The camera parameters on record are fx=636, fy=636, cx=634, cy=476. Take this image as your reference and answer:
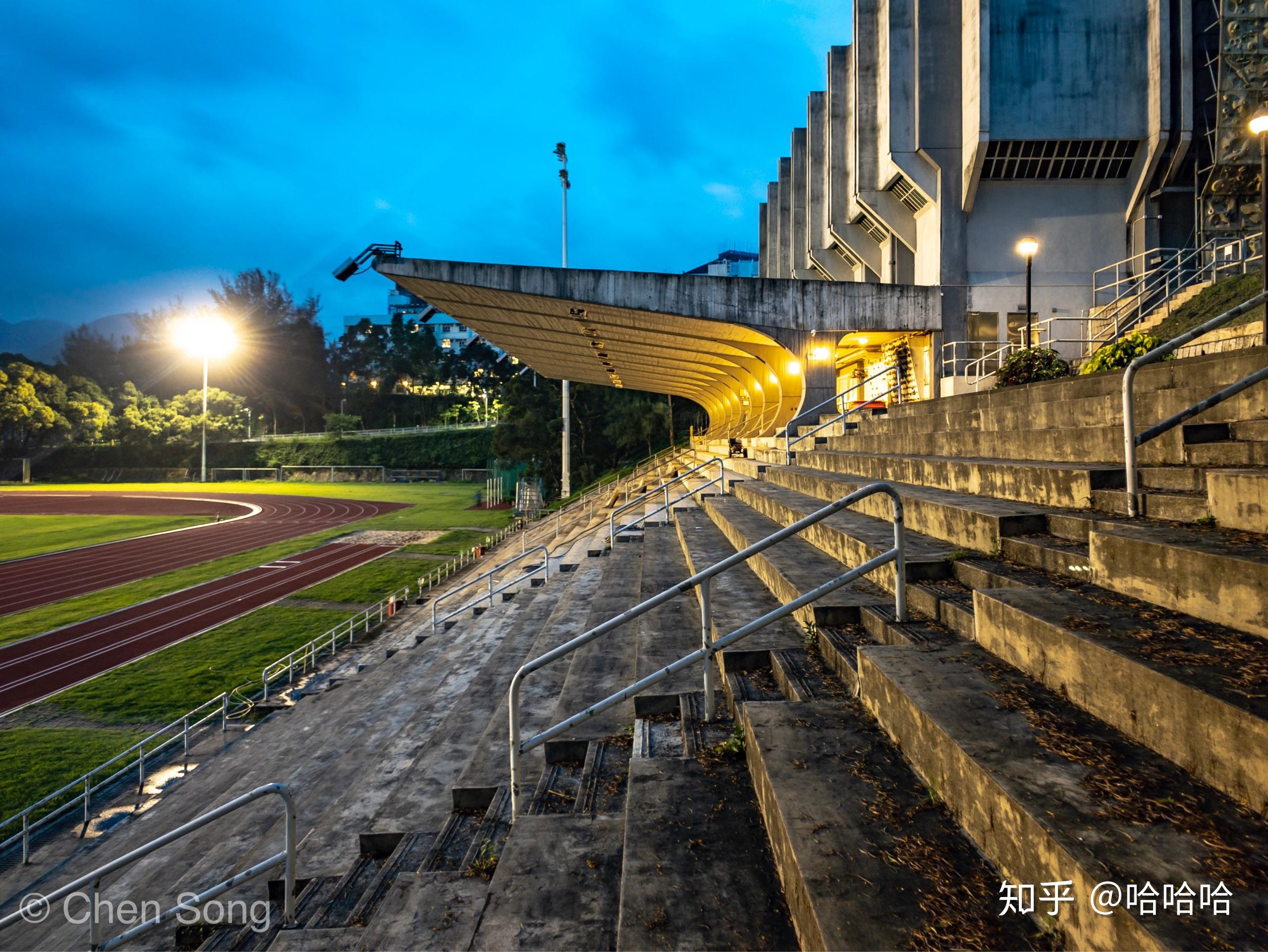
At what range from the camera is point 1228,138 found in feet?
63.9

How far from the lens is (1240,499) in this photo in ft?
10.6

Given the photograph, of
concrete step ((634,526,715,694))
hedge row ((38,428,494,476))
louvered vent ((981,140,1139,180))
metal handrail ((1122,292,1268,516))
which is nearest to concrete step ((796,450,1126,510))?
metal handrail ((1122,292,1268,516))

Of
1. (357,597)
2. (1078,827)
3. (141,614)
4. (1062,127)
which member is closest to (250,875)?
(1078,827)

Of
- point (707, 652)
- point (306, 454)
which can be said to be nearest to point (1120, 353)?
point (707, 652)

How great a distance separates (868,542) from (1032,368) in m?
6.79

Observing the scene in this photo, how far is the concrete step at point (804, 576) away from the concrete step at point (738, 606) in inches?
4.6

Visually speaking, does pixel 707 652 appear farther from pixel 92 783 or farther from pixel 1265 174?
pixel 92 783

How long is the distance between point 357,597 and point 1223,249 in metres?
30.8

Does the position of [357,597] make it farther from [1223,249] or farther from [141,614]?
[1223,249]

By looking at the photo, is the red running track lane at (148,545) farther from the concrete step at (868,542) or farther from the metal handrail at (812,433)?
the concrete step at (868,542)

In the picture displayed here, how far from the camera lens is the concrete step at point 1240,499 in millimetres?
3094

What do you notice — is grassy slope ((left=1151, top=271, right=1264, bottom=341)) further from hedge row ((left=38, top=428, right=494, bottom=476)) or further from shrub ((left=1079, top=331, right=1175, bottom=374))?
hedge row ((left=38, top=428, right=494, bottom=476))

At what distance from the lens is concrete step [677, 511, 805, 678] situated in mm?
4605

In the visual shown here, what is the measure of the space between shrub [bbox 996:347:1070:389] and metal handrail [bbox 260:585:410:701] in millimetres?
14302
